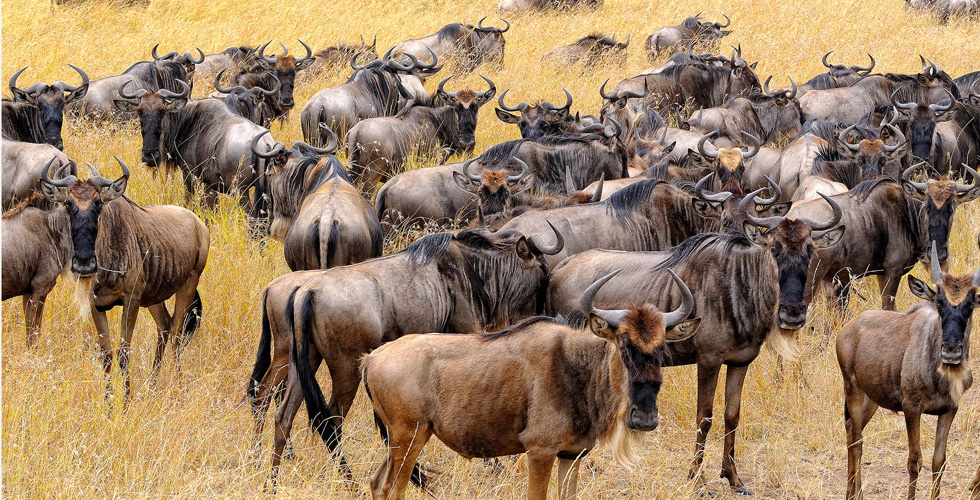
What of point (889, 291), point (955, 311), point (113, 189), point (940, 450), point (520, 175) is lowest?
point (889, 291)

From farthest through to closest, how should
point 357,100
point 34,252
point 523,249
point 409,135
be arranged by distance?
point 357,100
point 409,135
point 34,252
point 523,249

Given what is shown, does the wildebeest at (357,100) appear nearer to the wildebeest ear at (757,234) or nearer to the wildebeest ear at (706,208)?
the wildebeest ear at (706,208)

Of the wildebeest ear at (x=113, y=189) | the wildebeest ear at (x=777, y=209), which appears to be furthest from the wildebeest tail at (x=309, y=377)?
the wildebeest ear at (x=777, y=209)

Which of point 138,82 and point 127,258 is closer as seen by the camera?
point 127,258

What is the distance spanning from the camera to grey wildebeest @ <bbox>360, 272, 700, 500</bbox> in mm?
4387

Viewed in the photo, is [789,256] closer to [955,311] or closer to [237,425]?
[955,311]

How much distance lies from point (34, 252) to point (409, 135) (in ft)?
16.1

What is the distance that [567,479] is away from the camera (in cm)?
470

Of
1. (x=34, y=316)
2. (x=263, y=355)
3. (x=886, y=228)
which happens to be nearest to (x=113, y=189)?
(x=34, y=316)

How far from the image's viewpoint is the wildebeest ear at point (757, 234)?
18.5 feet

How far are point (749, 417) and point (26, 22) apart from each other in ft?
52.4

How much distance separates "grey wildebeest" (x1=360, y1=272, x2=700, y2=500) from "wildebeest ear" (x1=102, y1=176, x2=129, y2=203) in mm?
2660

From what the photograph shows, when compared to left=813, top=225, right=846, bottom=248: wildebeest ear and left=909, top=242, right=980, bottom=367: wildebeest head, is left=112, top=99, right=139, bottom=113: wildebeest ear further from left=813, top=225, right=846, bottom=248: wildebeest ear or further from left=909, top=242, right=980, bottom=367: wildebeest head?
left=909, top=242, right=980, bottom=367: wildebeest head

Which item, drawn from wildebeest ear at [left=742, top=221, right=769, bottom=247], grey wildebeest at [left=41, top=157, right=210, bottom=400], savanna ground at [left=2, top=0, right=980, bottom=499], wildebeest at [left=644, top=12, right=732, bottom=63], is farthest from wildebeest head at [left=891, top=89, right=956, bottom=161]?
wildebeest at [left=644, top=12, right=732, bottom=63]
